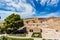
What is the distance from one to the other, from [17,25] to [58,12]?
1193 millimetres

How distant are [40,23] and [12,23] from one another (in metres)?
0.78

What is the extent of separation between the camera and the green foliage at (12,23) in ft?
17.8

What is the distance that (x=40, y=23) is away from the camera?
541cm

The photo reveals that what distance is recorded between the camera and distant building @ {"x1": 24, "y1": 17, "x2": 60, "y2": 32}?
5297 mm

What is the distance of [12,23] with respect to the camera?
5.45 m

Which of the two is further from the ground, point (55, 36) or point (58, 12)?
point (58, 12)

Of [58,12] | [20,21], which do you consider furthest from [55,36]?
[20,21]

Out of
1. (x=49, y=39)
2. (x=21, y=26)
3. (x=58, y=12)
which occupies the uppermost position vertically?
(x=58, y=12)

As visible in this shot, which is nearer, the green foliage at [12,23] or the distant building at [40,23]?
the distant building at [40,23]

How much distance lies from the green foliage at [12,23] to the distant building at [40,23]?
18cm

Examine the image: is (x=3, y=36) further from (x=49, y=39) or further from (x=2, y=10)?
(x=49, y=39)

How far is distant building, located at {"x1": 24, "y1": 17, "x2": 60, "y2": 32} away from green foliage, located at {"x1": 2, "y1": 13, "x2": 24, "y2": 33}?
0.57 feet

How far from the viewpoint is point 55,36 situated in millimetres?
5234

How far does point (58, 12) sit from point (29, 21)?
2.77ft
